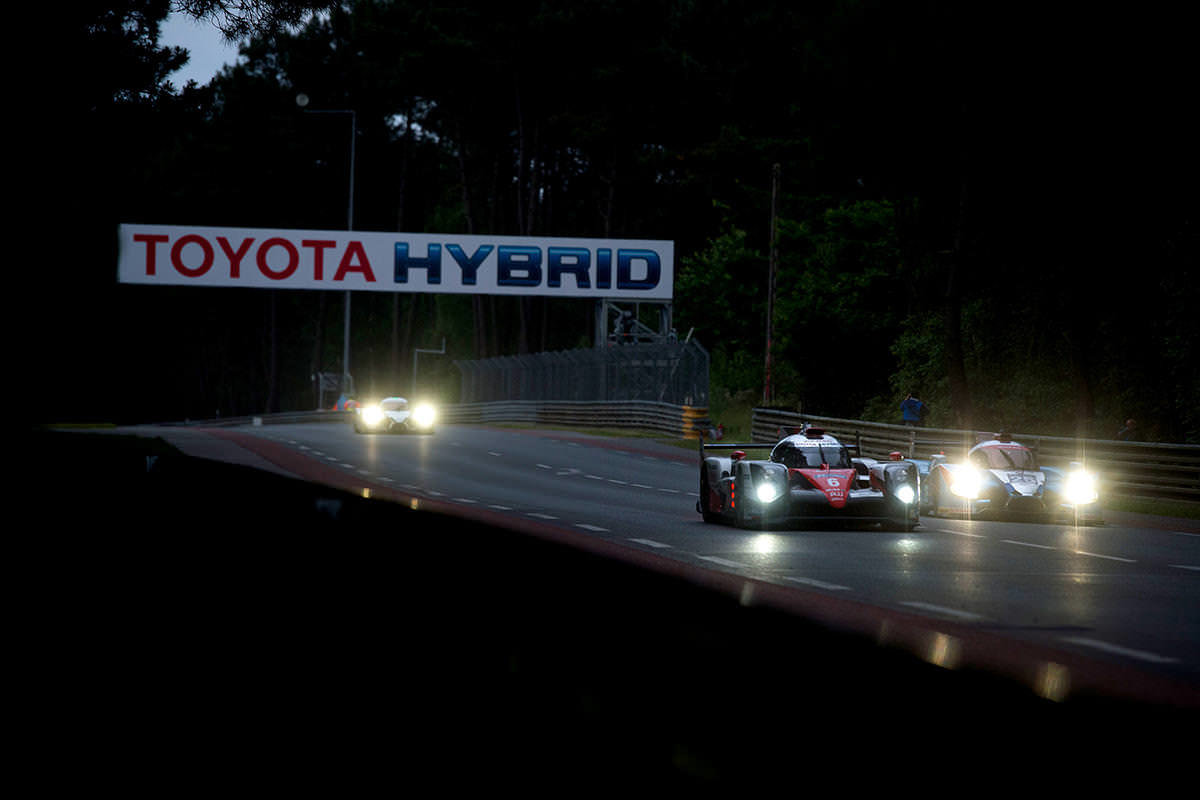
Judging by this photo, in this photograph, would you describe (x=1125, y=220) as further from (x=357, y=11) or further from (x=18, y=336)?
(x=357, y=11)

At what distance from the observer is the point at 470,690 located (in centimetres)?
637

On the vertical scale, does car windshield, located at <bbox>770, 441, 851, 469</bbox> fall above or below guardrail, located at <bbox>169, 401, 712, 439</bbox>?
above

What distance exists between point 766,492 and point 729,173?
57638mm

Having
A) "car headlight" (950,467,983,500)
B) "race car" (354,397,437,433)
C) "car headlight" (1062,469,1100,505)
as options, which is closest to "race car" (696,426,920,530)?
"car headlight" (950,467,983,500)

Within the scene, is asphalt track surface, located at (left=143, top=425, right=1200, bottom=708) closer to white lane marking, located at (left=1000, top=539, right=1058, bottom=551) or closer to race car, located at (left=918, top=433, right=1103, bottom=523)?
white lane marking, located at (left=1000, top=539, right=1058, bottom=551)

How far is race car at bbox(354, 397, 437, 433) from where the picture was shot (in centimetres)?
4650

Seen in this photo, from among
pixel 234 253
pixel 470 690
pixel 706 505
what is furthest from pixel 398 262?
pixel 470 690

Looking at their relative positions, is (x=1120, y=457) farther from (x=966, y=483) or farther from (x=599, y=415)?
(x=599, y=415)

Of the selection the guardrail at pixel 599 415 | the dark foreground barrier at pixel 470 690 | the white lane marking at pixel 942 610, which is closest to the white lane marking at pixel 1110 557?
the white lane marking at pixel 942 610

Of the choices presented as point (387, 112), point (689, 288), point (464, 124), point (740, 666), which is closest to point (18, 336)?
point (740, 666)

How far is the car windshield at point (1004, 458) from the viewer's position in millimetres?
20078

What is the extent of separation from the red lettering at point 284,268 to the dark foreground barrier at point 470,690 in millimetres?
42772

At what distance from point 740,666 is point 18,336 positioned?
25.9 metres

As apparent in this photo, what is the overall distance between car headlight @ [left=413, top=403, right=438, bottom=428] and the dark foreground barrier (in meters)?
35.2
